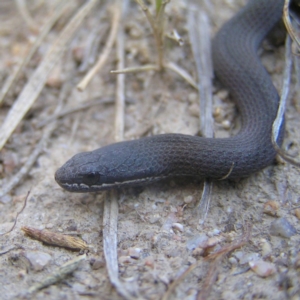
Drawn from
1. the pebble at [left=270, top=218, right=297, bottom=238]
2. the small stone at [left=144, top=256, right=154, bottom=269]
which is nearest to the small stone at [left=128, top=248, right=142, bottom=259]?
the small stone at [left=144, top=256, right=154, bottom=269]

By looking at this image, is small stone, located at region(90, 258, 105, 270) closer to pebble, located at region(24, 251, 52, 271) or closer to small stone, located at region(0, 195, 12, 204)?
pebble, located at region(24, 251, 52, 271)

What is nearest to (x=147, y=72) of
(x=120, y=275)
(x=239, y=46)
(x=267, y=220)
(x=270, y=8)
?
(x=239, y=46)

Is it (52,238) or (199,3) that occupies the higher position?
(199,3)

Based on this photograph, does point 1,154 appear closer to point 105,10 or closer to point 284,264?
point 105,10

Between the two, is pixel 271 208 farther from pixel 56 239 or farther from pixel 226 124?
pixel 56 239

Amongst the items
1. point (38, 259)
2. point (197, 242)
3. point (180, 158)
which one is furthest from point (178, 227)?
point (38, 259)

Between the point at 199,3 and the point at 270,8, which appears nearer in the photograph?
the point at 270,8

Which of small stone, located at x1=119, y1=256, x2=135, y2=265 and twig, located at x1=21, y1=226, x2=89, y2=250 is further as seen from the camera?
twig, located at x1=21, y1=226, x2=89, y2=250
